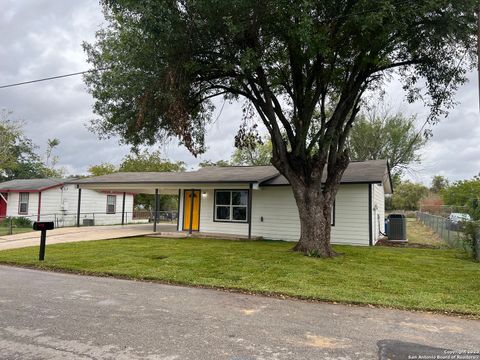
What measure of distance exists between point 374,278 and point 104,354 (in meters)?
6.01

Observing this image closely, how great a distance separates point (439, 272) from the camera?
8.73m

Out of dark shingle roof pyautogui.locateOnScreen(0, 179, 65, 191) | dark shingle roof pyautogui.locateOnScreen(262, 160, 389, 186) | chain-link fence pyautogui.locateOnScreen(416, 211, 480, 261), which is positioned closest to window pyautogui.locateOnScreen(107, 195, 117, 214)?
dark shingle roof pyautogui.locateOnScreen(0, 179, 65, 191)

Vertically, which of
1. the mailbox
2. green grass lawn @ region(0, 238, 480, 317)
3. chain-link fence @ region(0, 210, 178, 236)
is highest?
the mailbox

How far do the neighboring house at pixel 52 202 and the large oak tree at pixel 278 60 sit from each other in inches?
529

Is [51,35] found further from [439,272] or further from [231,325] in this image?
[439,272]

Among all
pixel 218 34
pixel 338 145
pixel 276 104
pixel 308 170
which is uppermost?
pixel 218 34

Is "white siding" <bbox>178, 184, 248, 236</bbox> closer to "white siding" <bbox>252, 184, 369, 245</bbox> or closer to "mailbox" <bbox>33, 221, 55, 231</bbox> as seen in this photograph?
"white siding" <bbox>252, 184, 369, 245</bbox>

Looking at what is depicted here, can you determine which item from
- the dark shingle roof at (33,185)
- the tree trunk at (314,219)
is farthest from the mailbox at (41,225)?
the dark shingle roof at (33,185)

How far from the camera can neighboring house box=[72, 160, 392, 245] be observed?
574 inches

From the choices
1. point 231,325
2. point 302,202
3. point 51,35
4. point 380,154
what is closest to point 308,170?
point 302,202

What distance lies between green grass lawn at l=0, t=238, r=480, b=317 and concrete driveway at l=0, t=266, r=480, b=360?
2.33 feet

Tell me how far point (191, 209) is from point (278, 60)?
944 cm

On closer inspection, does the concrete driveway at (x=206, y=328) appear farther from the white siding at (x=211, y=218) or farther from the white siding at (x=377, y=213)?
the white siding at (x=377, y=213)

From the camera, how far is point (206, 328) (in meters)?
4.59
